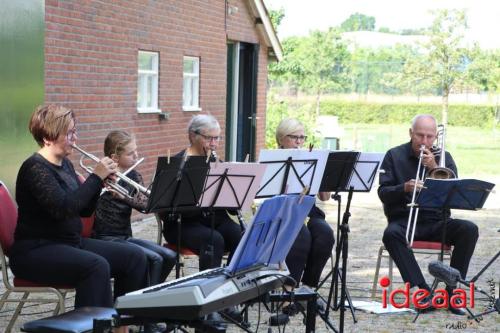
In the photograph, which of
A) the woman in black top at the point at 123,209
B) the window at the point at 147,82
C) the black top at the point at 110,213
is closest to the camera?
the woman in black top at the point at 123,209

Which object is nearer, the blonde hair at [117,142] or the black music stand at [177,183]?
the black music stand at [177,183]

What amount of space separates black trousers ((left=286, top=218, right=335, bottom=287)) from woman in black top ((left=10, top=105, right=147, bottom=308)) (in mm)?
2143

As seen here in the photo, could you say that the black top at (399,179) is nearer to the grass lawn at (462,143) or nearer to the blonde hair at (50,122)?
the blonde hair at (50,122)

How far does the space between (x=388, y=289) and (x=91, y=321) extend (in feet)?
13.9

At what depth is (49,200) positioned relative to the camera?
5875 millimetres

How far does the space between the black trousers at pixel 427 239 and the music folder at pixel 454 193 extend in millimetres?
469

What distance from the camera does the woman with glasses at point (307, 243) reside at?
7.86 metres

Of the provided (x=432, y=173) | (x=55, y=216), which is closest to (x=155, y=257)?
(x=55, y=216)

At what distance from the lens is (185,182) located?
6555mm

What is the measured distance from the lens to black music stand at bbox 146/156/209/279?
20.7 feet

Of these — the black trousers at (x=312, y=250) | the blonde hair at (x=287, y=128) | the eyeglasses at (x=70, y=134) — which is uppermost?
the eyeglasses at (x=70, y=134)

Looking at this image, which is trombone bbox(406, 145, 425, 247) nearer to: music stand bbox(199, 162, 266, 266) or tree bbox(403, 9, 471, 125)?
music stand bbox(199, 162, 266, 266)

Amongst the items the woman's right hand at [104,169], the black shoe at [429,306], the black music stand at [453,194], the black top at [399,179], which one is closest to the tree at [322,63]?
the black top at [399,179]

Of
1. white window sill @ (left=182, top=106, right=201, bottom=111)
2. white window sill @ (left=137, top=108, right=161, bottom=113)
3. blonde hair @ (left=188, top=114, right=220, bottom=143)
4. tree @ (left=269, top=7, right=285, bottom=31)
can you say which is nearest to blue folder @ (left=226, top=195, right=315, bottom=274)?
blonde hair @ (left=188, top=114, right=220, bottom=143)
